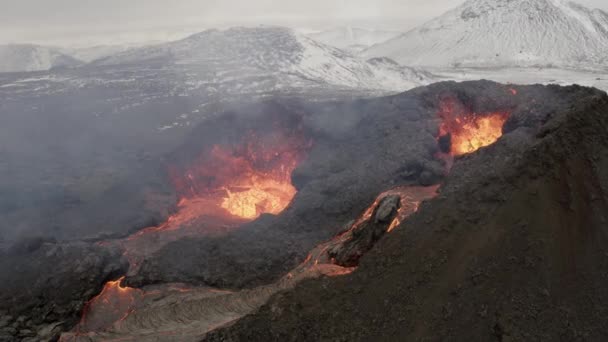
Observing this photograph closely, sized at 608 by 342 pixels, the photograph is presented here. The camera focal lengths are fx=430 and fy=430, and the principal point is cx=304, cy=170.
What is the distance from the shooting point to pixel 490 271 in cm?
1070

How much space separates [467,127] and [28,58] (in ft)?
683

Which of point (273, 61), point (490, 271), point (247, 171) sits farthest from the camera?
point (273, 61)

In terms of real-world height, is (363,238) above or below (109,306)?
above

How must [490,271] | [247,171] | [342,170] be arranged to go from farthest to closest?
[247,171]
[342,170]
[490,271]

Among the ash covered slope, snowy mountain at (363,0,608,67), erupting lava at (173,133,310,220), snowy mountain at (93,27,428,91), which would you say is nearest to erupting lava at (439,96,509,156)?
the ash covered slope

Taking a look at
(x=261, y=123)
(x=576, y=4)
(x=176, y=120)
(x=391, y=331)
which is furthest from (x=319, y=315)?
(x=576, y=4)

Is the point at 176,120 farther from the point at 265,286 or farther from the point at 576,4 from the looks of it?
the point at 576,4

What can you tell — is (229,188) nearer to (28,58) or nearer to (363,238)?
(363,238)

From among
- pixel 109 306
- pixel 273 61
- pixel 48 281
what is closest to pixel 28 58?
pixel 273 61

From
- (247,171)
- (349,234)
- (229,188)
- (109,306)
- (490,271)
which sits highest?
(490,271)

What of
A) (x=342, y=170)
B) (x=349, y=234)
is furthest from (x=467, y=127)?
(x=349, y=234)

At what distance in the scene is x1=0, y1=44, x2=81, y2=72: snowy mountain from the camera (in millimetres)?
169262

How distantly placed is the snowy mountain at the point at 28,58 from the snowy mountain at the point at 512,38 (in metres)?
135

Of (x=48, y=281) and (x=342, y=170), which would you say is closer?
(x=48, y=281)
